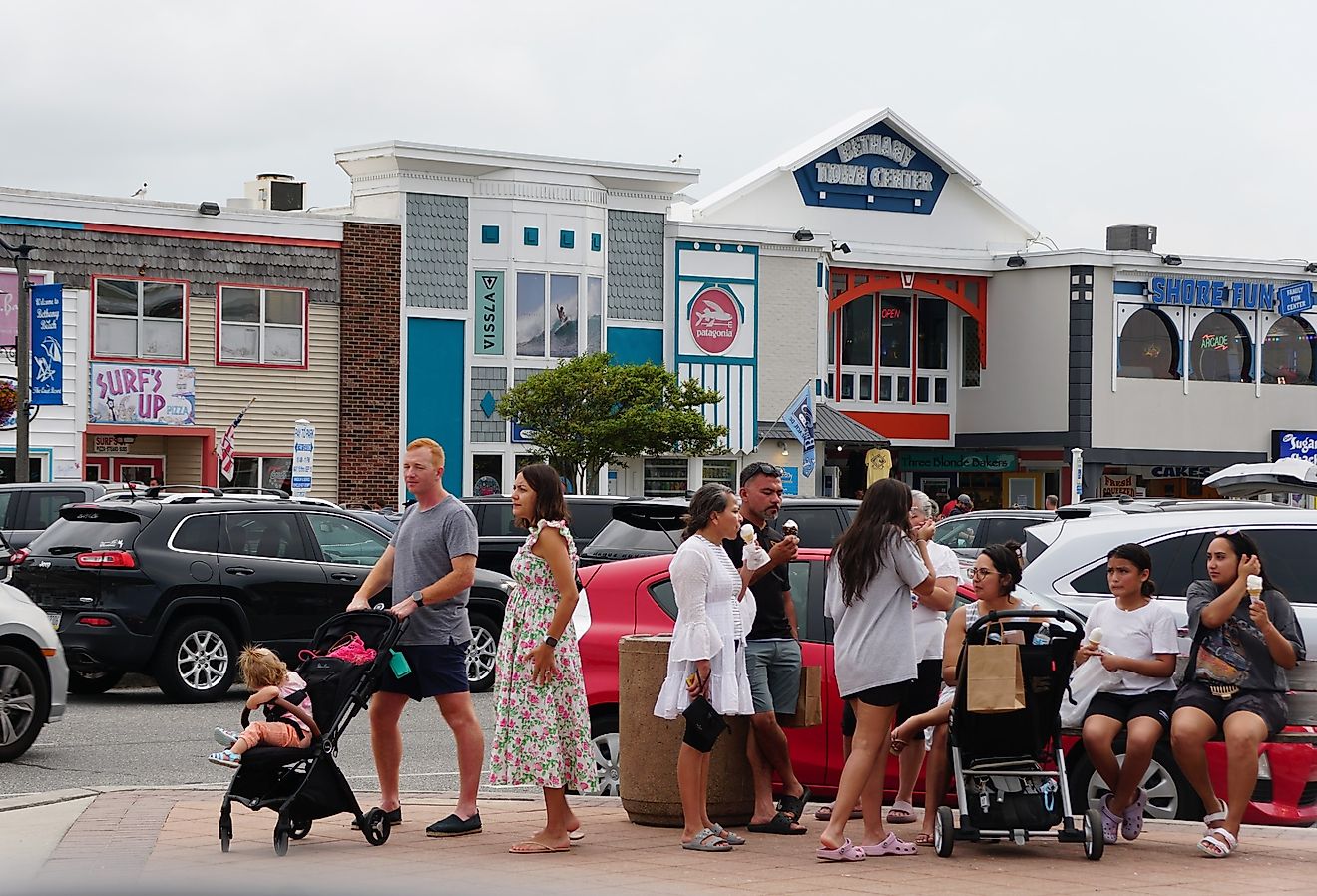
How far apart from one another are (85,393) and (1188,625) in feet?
88.4

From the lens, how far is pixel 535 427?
114 feet

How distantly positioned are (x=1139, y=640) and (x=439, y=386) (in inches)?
1127

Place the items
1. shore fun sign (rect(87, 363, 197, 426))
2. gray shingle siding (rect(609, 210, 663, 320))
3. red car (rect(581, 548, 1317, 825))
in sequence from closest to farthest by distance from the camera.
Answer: red car (rect(581, 548, 1317, 825)) < shore fun sign (rect(87, 363, 197, 426)) < gray shingle siding (rect(609, 210, 663, 320))

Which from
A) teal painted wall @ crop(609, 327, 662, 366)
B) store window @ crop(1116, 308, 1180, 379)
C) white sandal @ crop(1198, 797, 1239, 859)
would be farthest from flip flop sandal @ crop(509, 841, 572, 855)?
store window @ crop(1116, 308, 1180, 379)

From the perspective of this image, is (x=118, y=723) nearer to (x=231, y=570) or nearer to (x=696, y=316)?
(x=231, y=570)

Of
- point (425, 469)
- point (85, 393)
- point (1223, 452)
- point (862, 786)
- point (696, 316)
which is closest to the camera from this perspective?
point (862, 786)

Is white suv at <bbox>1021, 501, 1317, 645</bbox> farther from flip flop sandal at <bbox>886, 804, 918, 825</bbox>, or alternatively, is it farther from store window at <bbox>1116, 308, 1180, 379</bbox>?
store window at <bbox>1116, 308, 1180, 379</bbox>

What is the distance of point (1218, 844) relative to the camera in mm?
8211

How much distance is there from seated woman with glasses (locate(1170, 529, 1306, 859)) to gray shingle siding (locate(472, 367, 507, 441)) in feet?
94.7

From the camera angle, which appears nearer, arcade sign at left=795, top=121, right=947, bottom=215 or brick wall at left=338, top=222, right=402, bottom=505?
brick wall at left=338, top=222, right=402, bottom=505

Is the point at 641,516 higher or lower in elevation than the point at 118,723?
higher

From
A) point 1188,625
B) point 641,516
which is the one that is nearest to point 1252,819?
point 1188,625

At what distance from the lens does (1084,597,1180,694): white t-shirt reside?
8.73 metres

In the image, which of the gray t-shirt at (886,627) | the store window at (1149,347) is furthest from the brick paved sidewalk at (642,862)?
the store window at (1149,347)
